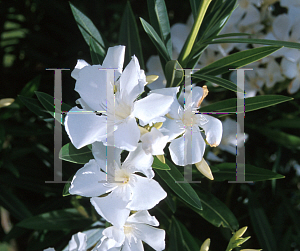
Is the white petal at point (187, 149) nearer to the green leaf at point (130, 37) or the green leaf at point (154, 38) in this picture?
the green leaf at point (154, 38)

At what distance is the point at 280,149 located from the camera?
1.16m

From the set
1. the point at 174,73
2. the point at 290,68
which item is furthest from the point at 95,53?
the point at 290,68

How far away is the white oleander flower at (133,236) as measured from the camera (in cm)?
68

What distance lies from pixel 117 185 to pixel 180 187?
0.18 metres

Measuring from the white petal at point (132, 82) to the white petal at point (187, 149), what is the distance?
150 millimetres

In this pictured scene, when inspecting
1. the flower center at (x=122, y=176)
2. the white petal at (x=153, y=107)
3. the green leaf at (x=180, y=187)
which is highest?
the white petal at (x=153, y=107)

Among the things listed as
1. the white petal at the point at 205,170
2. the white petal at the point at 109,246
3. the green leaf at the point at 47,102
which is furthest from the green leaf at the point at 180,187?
the green leaf at the point at 47,102

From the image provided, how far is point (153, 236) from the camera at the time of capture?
78cm

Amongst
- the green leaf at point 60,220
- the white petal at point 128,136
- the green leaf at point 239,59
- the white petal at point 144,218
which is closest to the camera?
the white petal at point 128,136

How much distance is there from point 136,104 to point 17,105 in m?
0.70

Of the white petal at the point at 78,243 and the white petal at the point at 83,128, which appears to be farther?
the white petal at the point at 78,243

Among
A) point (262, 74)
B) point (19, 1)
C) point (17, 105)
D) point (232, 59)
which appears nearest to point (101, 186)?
point (232, 59)

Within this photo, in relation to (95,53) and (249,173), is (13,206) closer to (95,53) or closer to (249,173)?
(95,53)

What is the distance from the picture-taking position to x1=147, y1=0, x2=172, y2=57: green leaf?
845 millimetres
